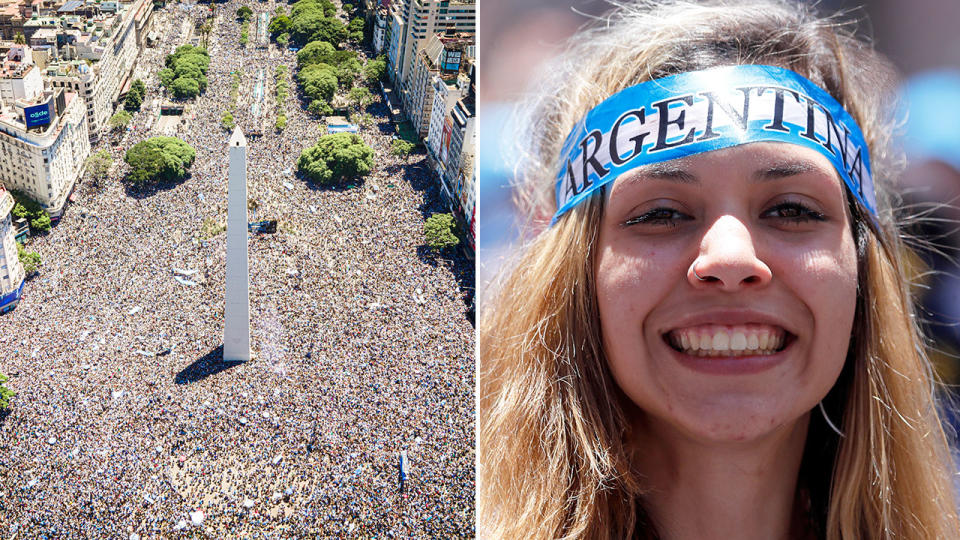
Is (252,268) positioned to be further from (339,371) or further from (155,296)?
(339,371)

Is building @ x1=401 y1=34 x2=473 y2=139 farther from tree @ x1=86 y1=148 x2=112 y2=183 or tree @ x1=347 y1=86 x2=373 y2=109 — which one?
tree @ x1=86 y1=148 x2=112 y2=183

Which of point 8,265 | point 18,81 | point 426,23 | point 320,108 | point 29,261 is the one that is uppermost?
point 426,23

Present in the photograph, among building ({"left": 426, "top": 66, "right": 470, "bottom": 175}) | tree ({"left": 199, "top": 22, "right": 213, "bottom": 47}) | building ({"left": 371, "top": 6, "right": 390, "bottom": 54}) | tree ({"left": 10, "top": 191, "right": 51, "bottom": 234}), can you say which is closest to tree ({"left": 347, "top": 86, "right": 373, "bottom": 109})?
building ({"left": 426, "top": 66, "right": 470, "bottom": 175})

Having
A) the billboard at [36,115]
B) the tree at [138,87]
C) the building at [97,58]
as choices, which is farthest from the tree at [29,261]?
the tree at [138,87]

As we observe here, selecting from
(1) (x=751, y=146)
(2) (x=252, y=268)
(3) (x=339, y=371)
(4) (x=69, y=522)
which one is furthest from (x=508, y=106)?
(2) (x=252, y=268)

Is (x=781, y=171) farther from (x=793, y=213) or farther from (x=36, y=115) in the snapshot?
(x=36, y=115)

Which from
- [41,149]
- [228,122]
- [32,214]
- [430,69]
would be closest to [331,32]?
[228,122]

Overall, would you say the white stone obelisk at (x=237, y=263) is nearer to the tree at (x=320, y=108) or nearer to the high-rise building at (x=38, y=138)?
the high-rise building at (x=38, y=138)
